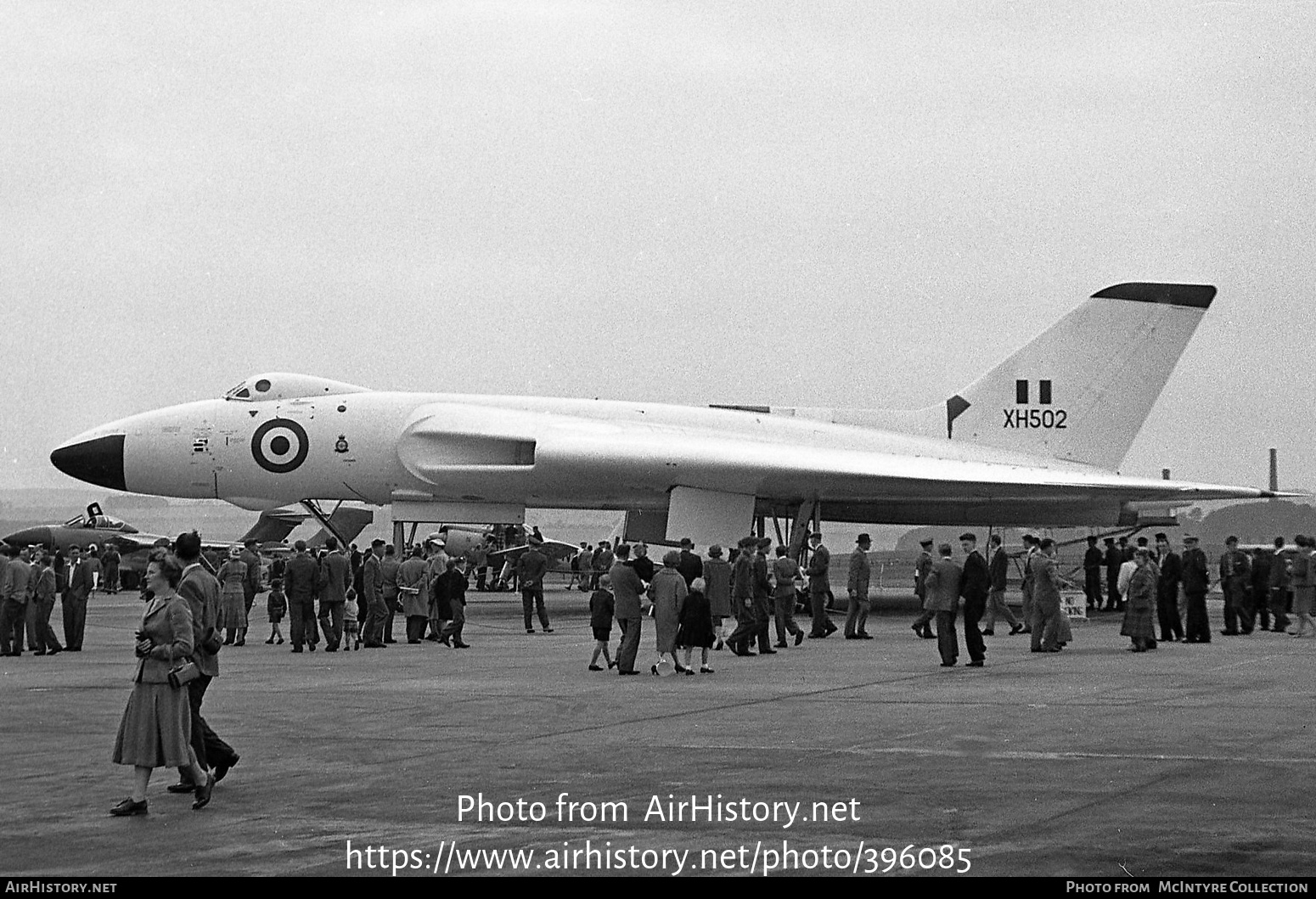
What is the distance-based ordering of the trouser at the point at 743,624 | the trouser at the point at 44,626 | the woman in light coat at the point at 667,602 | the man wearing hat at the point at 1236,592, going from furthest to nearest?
the man wearing hat at the point at 1236,592, the trouser at the point at 44,626, the trouser at the point at 743,624, the woman in light coat at the point at 667,602

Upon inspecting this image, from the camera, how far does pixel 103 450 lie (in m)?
31.0

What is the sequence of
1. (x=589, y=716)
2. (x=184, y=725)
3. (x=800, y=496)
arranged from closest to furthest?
1. (x=184, y=725)
2. (x=589, y=716)
3. (x=800, y=496)

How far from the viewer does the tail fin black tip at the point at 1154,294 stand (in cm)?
3136

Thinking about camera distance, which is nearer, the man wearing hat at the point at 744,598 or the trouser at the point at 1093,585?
the man wearing hat at the point at 744,598

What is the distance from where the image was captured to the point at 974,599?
17.0 meters

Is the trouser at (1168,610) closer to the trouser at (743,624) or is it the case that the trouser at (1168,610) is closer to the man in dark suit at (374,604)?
the trouser at (743,624)

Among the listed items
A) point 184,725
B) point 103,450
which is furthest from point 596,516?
point 184,725

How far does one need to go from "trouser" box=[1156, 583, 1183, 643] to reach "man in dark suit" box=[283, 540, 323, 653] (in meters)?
10.8

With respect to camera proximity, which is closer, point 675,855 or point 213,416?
point 675,855

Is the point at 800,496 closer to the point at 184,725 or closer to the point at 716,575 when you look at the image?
the point at 716,575

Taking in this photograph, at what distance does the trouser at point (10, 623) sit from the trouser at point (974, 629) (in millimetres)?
11638

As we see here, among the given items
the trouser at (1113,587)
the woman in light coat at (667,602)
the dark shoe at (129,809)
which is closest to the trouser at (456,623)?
the woman in light coat at (667,602)

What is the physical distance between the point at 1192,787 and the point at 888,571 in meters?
60.6

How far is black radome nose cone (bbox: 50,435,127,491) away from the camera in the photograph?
101 feet
